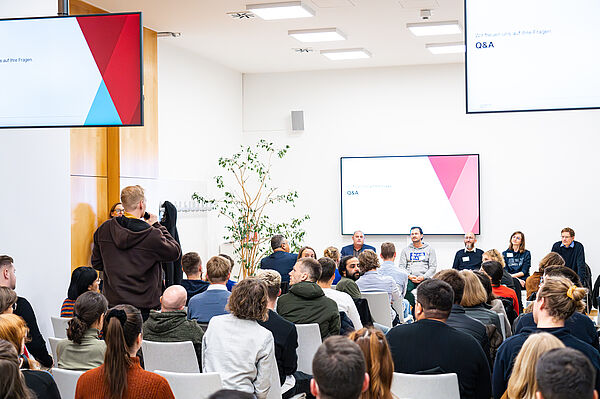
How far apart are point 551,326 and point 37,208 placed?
4.37m

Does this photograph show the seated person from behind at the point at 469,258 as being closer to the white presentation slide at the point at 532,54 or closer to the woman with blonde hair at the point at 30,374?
the white presentation slide at the point at 532,54

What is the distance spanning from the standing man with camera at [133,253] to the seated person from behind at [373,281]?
7.67ft

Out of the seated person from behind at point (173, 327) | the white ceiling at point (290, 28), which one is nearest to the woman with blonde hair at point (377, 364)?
the seated person from behind at point (173, 327)

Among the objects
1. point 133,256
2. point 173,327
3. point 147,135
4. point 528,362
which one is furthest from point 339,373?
point 147,135

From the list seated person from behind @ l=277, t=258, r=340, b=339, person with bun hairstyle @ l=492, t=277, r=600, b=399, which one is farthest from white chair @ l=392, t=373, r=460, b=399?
seated person from behind @ l=277, t=258, r=340, b=339

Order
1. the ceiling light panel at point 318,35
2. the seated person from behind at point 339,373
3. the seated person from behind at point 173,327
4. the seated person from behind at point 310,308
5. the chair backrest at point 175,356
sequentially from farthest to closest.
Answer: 1. the ceiling light panel at point 318,35
2. the seated person from behind at point 310,308
3. the seated person from behind at point 173,327
4. the chair backrest at point 175,356
5. the seated person from behind at point 339,373

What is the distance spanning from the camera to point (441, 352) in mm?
3396

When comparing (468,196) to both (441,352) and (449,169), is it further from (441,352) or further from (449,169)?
(441,352)

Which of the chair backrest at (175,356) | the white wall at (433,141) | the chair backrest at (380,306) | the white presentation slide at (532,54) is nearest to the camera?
the chair backrest at (175,356)

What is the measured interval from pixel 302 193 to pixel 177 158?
10.0ft

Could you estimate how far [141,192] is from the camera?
5.29 metres

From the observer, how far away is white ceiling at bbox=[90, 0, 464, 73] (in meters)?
8.20

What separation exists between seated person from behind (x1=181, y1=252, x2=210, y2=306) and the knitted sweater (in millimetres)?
2752

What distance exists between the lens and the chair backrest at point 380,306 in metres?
6.68
